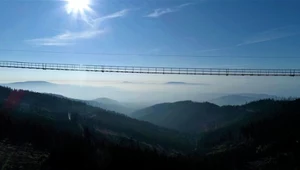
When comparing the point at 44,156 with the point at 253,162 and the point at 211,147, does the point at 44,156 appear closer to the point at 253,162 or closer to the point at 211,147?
the point at 253,162

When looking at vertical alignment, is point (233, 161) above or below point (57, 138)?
below

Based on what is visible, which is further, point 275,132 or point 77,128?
point 77,128

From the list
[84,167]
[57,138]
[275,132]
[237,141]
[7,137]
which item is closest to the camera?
[84,167]

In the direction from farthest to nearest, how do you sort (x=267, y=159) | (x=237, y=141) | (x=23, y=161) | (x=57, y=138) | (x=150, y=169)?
(x=237, y=141), (x=267, y=159), (x=57, y=138), (x=150, y=169), (x=23, y=161)

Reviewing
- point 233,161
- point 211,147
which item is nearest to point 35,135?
point 233,161

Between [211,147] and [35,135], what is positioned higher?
[35,135]

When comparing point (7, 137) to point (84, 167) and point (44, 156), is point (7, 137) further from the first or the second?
point (84, 167)

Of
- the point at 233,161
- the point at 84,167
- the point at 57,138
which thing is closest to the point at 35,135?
the point at 57,138

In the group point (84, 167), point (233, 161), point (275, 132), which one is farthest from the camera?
point (275, 132)

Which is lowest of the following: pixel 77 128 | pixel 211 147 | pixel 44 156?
pixel 211 147
